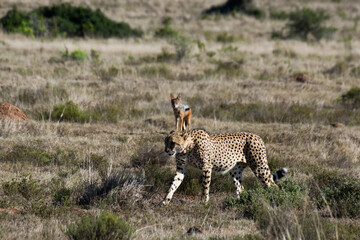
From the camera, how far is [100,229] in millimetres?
4555

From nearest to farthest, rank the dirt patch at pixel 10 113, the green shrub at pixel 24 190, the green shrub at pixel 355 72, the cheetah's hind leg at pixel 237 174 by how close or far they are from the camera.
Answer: the green shrub at pixel 24 190 < the cheetah's hind leg at pixel 237 174 < the dirt patch at pixel 10 113 < the green shrub at pixel 355 72

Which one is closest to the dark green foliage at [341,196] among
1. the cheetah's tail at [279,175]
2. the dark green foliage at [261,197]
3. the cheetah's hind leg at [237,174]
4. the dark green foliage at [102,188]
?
the dark green foliage at [261,197]

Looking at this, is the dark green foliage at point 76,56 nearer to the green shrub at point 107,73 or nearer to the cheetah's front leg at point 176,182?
the green shrub at point 107,73

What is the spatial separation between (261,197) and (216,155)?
0.79 m

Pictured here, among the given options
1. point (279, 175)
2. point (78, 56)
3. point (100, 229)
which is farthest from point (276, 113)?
point (78, 56)

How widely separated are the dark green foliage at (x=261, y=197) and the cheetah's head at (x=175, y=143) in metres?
1.01

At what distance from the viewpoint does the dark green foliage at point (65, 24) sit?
25.1 metres

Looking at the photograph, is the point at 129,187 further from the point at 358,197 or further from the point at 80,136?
the point at 80,136

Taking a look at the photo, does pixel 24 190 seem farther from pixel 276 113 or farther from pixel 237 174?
pixel 276 113

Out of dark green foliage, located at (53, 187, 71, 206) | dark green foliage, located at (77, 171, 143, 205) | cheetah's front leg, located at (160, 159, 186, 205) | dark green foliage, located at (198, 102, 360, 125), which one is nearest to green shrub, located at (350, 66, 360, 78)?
dark green foliage, located at (198, 102, 360, 125)

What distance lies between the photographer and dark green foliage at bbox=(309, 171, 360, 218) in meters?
6.25

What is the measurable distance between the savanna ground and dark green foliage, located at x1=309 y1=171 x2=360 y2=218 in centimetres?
2

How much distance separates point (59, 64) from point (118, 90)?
4.25m

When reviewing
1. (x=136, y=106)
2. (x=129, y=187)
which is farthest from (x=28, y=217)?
(x=136, y=106)
